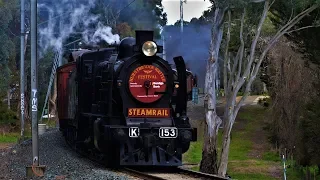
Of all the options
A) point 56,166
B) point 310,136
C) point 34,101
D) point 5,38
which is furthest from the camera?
point 5,38

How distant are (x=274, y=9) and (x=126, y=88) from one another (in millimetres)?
13508

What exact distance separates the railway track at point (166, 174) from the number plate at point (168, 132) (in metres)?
1.00

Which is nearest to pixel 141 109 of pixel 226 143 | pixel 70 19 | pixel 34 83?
pixel 34 83

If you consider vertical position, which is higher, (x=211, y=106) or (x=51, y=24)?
(x=51, y=24)

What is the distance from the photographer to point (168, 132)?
16875mm

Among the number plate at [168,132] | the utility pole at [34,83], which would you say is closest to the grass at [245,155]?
the number plate at [168,132]

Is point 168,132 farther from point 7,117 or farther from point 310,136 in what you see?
point 7,117

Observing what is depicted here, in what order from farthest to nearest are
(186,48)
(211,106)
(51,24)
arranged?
(51,24) → (211,106) → (186,48)

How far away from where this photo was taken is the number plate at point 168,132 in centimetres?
1684

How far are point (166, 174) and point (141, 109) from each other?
1.86 metres

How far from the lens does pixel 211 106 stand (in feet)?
91.7

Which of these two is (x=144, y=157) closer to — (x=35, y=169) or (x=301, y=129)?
(x=35, y=169)

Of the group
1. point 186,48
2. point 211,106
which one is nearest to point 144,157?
point 186,48

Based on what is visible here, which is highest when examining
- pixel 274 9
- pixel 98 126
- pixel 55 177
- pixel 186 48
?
pixel 274 9
